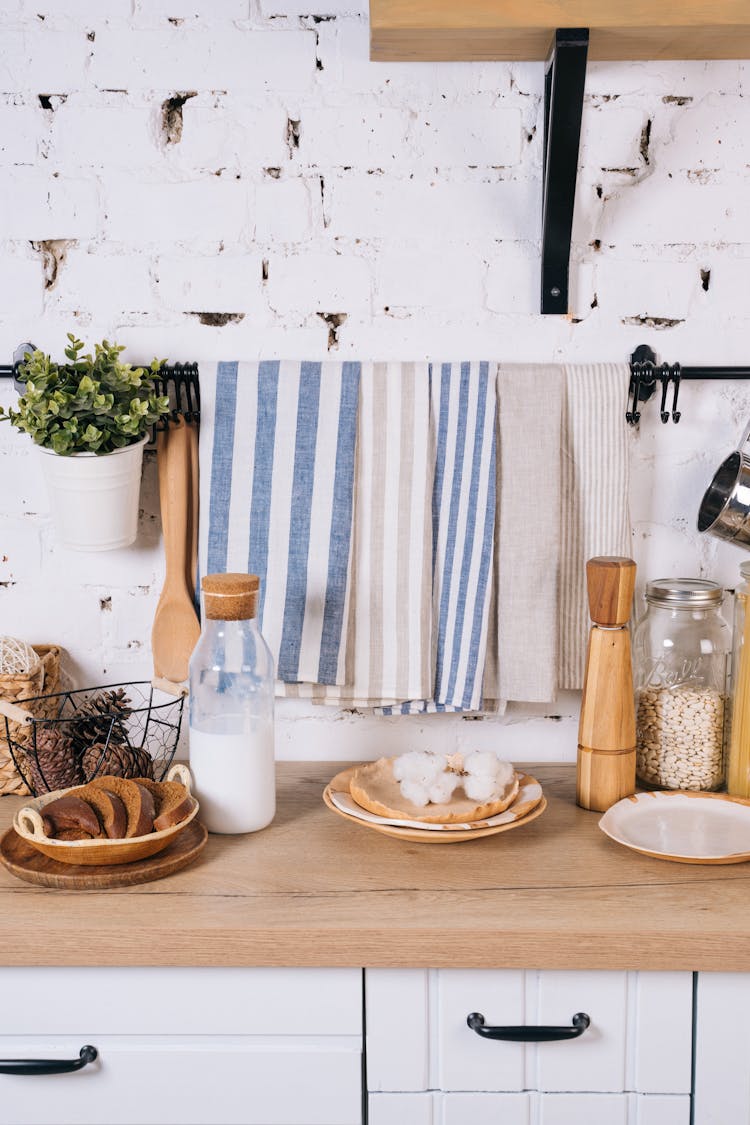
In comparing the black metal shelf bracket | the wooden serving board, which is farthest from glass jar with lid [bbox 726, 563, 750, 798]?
the wooden serving board

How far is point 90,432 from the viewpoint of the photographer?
1.31m

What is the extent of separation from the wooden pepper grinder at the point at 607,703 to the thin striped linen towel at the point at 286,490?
13.8 inches

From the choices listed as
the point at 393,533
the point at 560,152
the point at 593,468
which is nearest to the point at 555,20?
the point at 560,152

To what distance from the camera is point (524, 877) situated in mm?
1166

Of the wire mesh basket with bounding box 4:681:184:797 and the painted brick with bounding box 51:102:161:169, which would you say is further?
the painted brick with bounding box 51:102:161:169

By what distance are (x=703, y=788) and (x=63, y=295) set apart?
1.13m

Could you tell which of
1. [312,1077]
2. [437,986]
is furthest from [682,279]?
[312,1077]

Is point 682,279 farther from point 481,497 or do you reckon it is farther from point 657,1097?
point 657,1097

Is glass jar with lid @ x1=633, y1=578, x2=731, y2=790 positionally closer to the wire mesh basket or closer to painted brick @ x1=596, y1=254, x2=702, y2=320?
painted brick @ x1=596, y1=254, x2=702, y2=320

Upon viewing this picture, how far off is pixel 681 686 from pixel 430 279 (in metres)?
0.67

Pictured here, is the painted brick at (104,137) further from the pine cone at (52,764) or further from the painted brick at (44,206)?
the pine cone at (52,764)

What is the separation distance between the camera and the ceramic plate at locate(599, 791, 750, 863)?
119 cm

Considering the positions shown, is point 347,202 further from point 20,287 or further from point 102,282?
point 20,287

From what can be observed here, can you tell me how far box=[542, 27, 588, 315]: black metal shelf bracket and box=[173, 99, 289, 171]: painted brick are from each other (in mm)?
372
